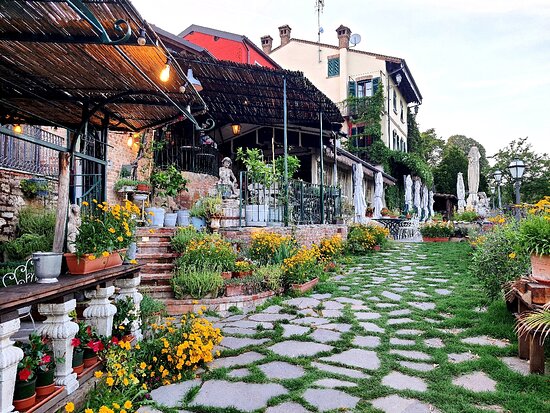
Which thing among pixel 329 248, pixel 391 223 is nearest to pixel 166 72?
pixel 329 248

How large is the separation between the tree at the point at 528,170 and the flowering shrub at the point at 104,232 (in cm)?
3084

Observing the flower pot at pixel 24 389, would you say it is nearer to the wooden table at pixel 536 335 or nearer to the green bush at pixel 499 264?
the wooden table at pixel 536 335

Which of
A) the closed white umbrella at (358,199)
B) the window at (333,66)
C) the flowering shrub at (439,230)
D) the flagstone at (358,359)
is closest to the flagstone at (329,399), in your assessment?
the flagstone at (358,359)

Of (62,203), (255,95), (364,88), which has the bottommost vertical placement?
(62,203)

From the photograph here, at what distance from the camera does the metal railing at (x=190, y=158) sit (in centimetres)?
1132

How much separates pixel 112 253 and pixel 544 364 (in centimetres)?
367

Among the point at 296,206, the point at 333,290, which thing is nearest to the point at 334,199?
the point at 296,206

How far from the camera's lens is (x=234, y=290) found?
5629mm

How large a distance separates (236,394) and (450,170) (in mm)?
33122

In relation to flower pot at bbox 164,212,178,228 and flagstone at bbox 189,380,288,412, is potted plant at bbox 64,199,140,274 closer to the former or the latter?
flagstone at bbox 189,380,288,412

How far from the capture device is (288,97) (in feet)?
34.7

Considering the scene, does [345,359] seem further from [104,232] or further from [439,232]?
[439,232]

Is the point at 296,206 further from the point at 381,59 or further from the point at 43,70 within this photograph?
the point at 381,59

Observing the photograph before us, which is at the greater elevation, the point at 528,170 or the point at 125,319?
the point at 528,170
